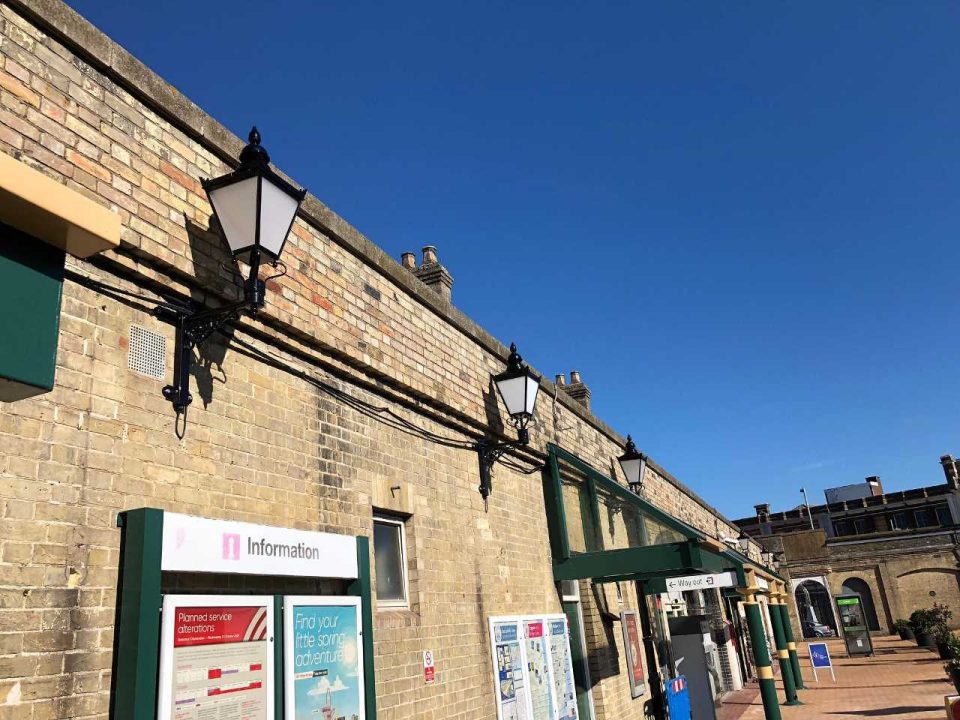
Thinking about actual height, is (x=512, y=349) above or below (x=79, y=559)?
above

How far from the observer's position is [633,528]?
378 inches

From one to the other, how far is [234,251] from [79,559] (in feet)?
6.53

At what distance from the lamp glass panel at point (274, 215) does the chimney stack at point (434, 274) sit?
13.5ft

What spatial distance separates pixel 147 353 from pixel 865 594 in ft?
175

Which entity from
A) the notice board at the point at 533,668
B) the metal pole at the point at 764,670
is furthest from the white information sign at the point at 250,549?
the metal pole at the point at 764,670

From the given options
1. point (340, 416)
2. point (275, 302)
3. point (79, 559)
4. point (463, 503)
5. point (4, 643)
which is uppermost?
point (275, 302)

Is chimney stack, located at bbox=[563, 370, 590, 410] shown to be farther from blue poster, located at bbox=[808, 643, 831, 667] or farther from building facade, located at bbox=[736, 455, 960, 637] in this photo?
building facade, located at bbox=[736, 455, 960, 637]

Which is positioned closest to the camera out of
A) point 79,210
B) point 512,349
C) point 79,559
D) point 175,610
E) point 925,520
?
point 79,210

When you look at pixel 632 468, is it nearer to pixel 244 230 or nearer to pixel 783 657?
pixel 783 657

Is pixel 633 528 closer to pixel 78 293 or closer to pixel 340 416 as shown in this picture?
pixel 340 416

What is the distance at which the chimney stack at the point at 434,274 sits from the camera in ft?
29.3

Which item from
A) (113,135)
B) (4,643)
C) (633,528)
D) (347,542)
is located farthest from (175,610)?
(633,528)

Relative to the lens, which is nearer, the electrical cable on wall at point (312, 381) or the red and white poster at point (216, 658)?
the red and white poster at point (216, 658)

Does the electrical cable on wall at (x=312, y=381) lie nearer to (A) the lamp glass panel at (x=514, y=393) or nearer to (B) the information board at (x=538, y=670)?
(A) the lamp glass panel at (x=514, y=393)
